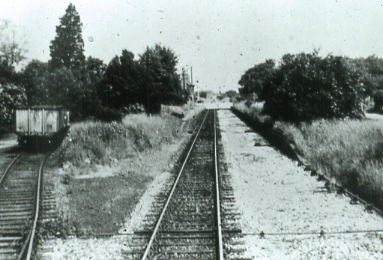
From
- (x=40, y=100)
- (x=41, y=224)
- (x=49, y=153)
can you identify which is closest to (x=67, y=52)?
(x=40, y=100)

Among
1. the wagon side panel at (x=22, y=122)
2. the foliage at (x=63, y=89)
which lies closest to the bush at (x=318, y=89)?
the wagon side panel at (x=22, y=122)

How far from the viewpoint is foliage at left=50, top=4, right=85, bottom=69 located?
76250mm

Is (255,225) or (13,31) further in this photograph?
(13,31)

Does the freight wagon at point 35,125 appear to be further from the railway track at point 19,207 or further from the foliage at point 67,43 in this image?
the foliage at point 67,43

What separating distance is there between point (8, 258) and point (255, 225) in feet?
16.8

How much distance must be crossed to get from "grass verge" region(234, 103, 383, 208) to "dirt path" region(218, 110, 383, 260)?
743mm

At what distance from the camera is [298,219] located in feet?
37.3

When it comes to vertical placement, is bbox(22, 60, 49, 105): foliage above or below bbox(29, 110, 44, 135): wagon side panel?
above

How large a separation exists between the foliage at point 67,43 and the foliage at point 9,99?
1399 inches

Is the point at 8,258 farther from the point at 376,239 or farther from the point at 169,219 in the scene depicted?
the point at 376,239

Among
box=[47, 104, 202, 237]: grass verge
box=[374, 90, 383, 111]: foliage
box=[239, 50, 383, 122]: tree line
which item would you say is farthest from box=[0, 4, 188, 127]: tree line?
box=[374, 90, 383, 111]: foliage

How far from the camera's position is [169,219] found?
439 inches

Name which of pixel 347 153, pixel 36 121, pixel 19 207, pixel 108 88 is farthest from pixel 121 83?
pixel 19 207

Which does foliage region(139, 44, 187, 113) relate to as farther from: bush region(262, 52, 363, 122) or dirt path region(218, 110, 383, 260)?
dirt path region(218, 110, 383, 260)
